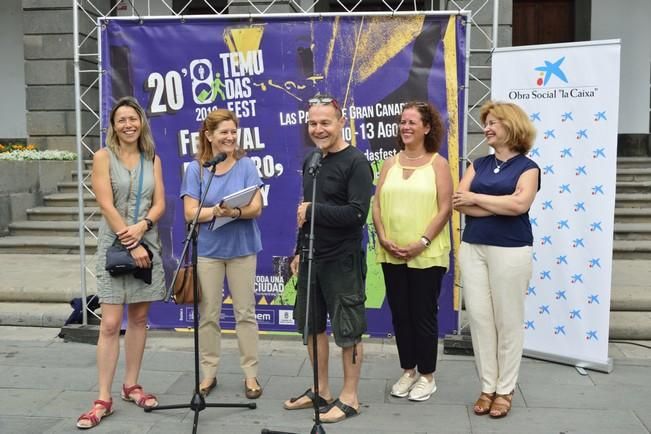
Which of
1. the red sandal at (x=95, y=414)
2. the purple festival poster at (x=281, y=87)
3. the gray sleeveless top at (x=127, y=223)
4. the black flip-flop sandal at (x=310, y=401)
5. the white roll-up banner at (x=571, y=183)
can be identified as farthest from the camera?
the purple festival poster at (x=281, y=87)

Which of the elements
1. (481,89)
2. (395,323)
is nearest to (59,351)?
(395,323)

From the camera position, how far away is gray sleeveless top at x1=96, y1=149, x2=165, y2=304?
4469 mm

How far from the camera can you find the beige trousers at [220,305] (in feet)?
15.6

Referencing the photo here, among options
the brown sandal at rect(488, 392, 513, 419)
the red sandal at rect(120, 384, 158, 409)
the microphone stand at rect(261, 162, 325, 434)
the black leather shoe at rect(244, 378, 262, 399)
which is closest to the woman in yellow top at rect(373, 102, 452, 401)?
the brown sandal at rect(488, 392, 513, 419)

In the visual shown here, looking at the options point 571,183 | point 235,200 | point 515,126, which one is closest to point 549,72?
point 571,183

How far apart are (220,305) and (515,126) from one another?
7.46 ft

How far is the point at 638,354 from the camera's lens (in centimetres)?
589

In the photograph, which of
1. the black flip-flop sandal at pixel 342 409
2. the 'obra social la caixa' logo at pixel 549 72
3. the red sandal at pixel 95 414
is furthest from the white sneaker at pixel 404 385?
the 'obra social la caixa' logo at pixel 549 72

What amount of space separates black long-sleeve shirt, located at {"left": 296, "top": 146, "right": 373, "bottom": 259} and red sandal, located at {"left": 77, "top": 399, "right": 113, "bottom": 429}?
157cm

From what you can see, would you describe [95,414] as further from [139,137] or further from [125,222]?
[139,137]

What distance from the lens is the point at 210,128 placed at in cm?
467

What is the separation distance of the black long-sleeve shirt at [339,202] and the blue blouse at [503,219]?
752mm

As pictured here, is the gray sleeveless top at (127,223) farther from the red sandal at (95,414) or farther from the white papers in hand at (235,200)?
the red sandal at (95,414)

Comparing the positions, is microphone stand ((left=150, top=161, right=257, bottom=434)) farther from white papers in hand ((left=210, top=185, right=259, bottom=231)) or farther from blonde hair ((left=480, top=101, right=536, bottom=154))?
blonde hair ((left=480, top=101, right=536, bottom=154))
